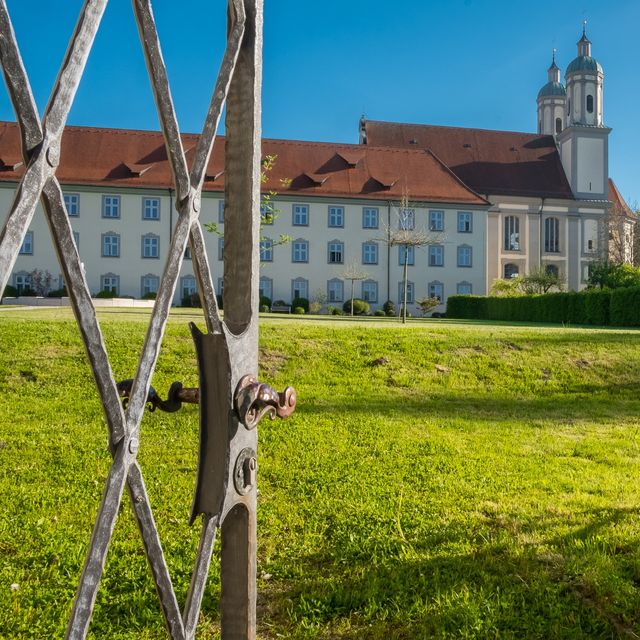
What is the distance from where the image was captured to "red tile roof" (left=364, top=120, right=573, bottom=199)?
2103 inches

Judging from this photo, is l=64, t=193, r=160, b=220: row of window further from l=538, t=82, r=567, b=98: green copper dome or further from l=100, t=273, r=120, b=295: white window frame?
l=538, t=82, r=567, b=98: green copper dome

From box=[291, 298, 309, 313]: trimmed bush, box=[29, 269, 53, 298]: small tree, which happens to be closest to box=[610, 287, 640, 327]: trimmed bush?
box=[291, 298, 309, 313]: trimmed bush

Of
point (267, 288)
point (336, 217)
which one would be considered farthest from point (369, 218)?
point (267, 288)

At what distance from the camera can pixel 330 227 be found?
4325 cm

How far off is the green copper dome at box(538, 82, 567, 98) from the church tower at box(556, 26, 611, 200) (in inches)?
270

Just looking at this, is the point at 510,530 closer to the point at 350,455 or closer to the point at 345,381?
the point at 350,455

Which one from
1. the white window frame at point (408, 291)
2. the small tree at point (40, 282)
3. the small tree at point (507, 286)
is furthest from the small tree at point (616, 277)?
the small tree at point (40, 282)

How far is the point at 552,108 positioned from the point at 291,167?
36.8m

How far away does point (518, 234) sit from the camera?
53812 millimetres

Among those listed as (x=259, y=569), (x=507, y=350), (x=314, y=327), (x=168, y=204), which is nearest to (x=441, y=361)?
(x=507, y=350)

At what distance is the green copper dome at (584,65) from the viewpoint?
60250 millimetres

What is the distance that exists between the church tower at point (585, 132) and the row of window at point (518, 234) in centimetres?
319

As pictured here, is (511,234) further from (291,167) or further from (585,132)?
(291,167)

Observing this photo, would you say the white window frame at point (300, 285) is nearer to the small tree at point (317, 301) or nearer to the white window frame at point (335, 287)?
the small tree at point (317, 301)
